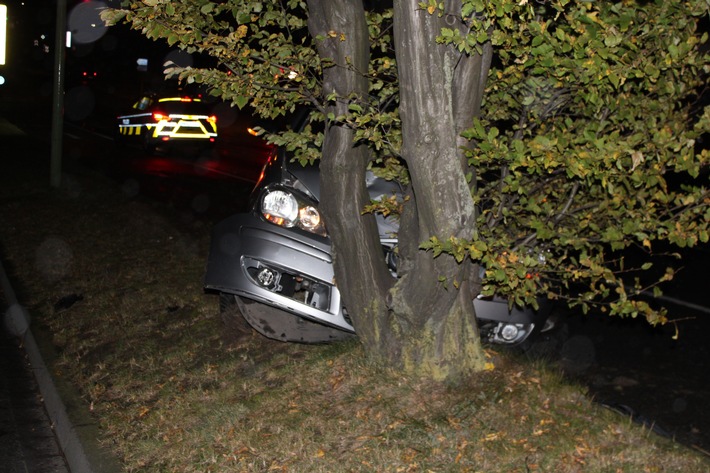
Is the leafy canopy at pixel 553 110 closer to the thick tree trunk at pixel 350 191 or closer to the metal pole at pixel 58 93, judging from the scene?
the thick tree trunk at pixel 350 191

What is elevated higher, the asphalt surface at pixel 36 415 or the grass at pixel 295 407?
the grass at pixel 295 407

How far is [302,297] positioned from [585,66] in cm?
325

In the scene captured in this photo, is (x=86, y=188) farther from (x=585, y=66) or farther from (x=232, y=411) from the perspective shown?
(x=585, y=66)

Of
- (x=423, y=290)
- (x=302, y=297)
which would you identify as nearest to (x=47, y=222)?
(x=302, y=297)

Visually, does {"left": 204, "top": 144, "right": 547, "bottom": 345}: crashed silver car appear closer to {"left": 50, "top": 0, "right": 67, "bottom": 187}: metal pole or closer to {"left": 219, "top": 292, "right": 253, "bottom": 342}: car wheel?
{"left": 219, "top": 292, "right": 253, "bottom": 342}: car wheel

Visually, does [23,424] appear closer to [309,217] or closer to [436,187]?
[309,217]

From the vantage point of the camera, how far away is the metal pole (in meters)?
13.5

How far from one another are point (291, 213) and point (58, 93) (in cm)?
904

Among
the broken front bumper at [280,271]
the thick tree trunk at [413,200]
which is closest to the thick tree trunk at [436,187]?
the thick tree trunk at [413,200]

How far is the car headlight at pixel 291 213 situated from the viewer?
6.12 meters

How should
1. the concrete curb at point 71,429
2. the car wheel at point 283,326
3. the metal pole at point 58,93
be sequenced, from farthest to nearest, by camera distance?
the metal pole at point 58,93, the car wheel at point 283,326, the concrete curb at point 71,429

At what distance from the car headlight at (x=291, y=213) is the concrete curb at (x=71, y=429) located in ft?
6.01

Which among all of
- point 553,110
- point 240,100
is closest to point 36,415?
point 240,100

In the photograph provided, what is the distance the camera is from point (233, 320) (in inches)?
264
